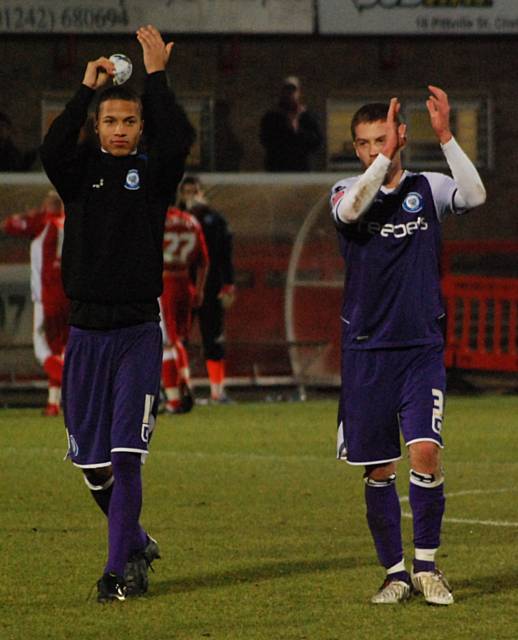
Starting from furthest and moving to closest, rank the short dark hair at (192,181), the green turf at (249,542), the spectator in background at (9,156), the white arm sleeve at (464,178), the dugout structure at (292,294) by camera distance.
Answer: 1. the spectator in background at (9,156)
2. the dugout structure at (292,294)
3. the short dark hair at (192,181)
4. the white arm sleeve at (464,178)
5. the green turf at (249,542)

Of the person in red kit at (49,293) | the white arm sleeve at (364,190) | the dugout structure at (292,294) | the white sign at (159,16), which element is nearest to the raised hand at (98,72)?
the white arm sleeve at (364,190)

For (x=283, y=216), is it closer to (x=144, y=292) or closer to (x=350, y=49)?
(x=350, y=49)

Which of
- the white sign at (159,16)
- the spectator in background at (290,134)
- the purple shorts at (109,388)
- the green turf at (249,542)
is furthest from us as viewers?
the white sign at (159,16)

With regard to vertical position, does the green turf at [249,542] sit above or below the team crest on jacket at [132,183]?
below

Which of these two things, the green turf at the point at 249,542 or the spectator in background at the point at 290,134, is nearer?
the green turf at the point at 249,542

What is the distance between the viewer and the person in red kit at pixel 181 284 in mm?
18828

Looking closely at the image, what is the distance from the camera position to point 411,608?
27.0 ft

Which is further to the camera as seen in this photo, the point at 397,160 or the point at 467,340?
the point at 467,340

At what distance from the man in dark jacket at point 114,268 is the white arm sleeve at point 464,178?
1092 mm

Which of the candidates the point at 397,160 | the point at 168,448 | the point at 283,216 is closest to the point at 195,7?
the point at 283,216

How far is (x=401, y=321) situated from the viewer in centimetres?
826

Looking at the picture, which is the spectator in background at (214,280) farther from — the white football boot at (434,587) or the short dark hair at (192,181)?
the white football boot at (434,587)

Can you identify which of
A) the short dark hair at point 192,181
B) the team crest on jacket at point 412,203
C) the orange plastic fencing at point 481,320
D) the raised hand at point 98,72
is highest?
the raised hand at point 98,72

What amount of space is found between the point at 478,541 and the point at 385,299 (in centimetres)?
255
